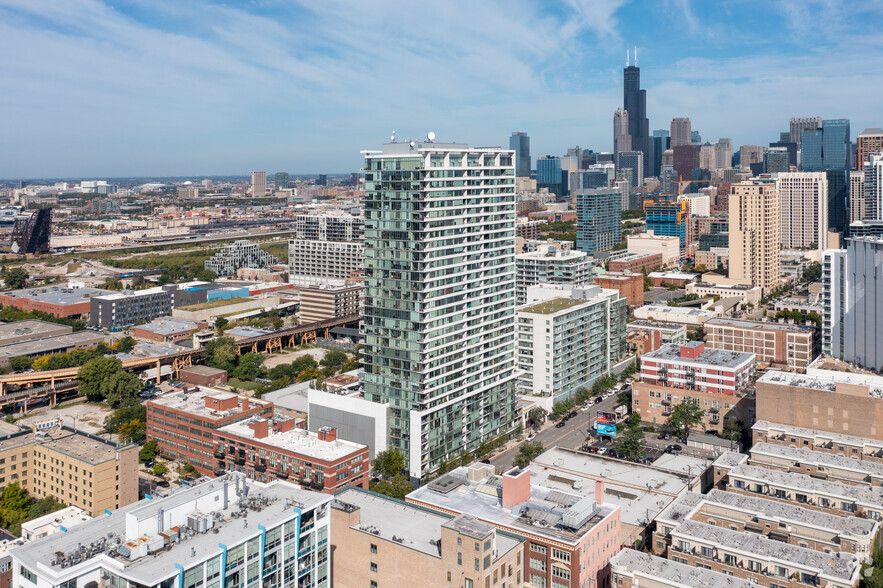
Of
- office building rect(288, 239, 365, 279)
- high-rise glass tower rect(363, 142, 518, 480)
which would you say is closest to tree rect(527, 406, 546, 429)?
high-rise glass tower rect(363, 142, 518, 480)

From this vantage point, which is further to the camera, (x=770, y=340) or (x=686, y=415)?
(x=770, y=340)

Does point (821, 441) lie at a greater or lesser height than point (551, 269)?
lesser

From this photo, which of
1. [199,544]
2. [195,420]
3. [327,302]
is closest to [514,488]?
[199,544]

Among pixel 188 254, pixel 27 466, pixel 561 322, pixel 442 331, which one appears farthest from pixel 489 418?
pixel 188 254

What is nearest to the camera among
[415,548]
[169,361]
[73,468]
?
[415,548]

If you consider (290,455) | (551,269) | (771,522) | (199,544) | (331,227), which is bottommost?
(771,522)

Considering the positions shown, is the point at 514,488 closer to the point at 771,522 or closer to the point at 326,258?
the point at 771,522

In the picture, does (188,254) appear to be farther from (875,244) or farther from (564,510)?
(564,510)

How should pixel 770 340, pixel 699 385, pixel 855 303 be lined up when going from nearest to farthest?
pixel 699 385
pixel 855 303
pixel 770 340
